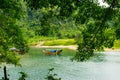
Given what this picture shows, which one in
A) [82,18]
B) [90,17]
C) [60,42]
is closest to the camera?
[90,17]

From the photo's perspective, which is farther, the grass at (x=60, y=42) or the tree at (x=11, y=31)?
the grass at (x=60, y=42)

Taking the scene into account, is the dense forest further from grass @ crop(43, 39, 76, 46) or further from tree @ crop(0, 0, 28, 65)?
grass @ crop(43, 39, 76, 46)

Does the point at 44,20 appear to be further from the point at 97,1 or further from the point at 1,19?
the point at 1,19

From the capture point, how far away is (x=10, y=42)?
15.5 m

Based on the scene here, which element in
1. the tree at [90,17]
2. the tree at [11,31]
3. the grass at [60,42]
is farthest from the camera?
the grass at [60,42]

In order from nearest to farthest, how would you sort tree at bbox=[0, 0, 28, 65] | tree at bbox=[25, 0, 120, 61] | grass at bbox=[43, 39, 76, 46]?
tree at bbox=[25, 0, 120, 61], tree at bbox=[0, 0, 28, 65], grass at bbox=[43, 39, 76, 46]

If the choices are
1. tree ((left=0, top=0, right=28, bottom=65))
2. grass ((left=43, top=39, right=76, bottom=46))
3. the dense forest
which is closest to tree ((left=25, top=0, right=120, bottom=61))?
the dense forest

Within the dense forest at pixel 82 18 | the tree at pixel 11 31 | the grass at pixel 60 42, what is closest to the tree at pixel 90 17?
the dense forest at pixel 82 18

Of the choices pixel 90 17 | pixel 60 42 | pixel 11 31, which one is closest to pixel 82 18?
pixel 90 17

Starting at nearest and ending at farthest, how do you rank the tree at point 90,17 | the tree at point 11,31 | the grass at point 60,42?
the tree at point 90,17 → the tree at point 11,31 → the grass at point 60,42

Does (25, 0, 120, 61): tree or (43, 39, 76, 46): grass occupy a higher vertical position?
(25, 0, 120, 61): tree

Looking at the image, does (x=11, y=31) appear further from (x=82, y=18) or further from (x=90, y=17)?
(x=90, y=17)

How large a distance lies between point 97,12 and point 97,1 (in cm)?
34

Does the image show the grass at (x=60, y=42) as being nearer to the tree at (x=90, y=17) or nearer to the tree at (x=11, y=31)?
the tree at (x=11, y=31)
